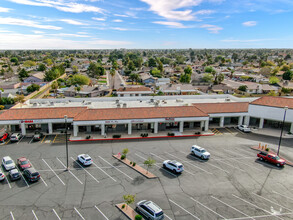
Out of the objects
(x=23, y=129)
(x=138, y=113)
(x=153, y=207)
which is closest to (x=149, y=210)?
(x=153, y=207)

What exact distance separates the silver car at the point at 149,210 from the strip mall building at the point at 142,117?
2377 centimetres

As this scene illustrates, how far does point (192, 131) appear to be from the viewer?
48.4 meters

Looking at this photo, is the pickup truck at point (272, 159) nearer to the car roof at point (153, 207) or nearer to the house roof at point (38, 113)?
the car roof at point (153, 207)

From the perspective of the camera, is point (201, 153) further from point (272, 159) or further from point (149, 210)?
point (149, 210)

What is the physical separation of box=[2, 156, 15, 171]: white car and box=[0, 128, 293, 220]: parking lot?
177cm

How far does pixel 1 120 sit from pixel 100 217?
32.6 meters

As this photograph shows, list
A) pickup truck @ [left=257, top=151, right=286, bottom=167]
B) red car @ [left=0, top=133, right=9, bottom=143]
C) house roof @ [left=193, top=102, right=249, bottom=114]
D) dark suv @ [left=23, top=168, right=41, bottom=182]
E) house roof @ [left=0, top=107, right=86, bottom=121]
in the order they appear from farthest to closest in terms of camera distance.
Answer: house roof @ [left=193, top=102, right=249, bottom=114]
house roof @ [left=0, top=107, right=86, bottom=121]
red car @ [left=0, top=133, right=9, bottom=143]
pickup truck @ [left=257, top=151, right=286, bottom=167]
dark suv @ [left=23, top=168, right=41, bottom=182]

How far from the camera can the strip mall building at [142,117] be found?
4491cm

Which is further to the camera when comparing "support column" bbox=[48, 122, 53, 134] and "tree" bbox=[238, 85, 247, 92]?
"tree" bbox=[238, 85, 247, 92]

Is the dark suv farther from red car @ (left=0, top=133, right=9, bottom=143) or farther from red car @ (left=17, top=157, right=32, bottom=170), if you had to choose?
red car @ (left=0, top=133, right=9, bottom=143)

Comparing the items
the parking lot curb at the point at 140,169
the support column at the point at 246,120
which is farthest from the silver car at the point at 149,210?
the support column at the point at 246,120

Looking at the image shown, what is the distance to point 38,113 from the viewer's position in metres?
46.3

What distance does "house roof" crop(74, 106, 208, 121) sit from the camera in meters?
45.4

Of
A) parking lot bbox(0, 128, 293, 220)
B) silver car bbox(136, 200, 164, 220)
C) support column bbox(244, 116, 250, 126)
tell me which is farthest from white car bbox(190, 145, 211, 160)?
support column bbox(244, 116, 250, 126)
